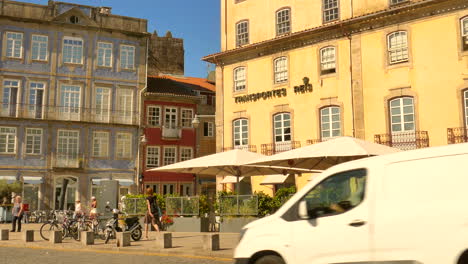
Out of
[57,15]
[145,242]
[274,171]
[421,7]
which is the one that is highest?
[57,15]

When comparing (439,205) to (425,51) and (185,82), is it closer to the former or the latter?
(425,51)

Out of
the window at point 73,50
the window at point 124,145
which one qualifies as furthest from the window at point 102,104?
the window at point 73,50

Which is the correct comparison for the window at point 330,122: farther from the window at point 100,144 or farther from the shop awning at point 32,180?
the shop awning at point 32,180

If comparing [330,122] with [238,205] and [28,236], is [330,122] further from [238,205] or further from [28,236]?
[28,236]

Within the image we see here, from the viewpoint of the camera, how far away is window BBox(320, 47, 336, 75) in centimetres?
2683

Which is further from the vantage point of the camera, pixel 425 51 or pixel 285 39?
pixel 285 39

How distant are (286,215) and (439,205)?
1.94 m

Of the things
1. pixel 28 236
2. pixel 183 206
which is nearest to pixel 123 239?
pixel 28 236

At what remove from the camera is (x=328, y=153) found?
14.9 meters

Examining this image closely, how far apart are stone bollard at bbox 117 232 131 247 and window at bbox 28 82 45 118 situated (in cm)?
2611

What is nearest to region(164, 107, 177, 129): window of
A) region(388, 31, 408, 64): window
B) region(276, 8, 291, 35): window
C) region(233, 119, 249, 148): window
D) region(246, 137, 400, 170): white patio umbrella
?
region(233, 119, 249, 148): window

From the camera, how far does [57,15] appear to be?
39.7m

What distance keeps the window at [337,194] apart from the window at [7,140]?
3473cm

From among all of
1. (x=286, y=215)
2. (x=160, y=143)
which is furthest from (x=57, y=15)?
(x=286, y=215)
